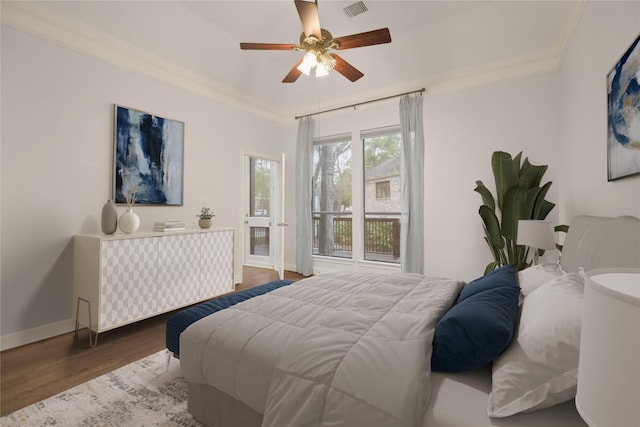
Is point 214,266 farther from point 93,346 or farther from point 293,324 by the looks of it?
point 293,324

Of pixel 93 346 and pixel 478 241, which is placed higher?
pixel 478 241

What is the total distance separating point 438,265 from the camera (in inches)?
155

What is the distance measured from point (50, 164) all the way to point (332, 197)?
366 cm

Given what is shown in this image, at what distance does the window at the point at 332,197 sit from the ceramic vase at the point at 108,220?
117 inches

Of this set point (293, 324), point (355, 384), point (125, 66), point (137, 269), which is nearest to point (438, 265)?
point (293, 324)

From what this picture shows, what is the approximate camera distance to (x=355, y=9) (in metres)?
2.79

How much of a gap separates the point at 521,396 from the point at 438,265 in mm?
3241

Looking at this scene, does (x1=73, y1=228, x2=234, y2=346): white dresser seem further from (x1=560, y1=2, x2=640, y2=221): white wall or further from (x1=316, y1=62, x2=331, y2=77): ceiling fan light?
(x1=560, y1=2, x2=640, y2=221): white wall

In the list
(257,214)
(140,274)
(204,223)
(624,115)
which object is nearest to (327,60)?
(624,115)

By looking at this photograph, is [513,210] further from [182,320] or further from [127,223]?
[127,223]

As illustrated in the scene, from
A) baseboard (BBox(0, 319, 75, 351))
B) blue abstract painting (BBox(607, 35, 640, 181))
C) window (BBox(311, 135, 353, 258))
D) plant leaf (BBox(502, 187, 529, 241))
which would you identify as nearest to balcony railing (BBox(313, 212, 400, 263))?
window (BBox(311, 135, 353, 258))

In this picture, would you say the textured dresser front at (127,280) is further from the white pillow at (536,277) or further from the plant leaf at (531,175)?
the plant leaf at (531,175)

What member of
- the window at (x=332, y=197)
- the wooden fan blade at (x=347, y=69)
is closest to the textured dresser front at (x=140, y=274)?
the window at (x=332, y=197)

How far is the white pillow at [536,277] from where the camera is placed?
1575 mm
